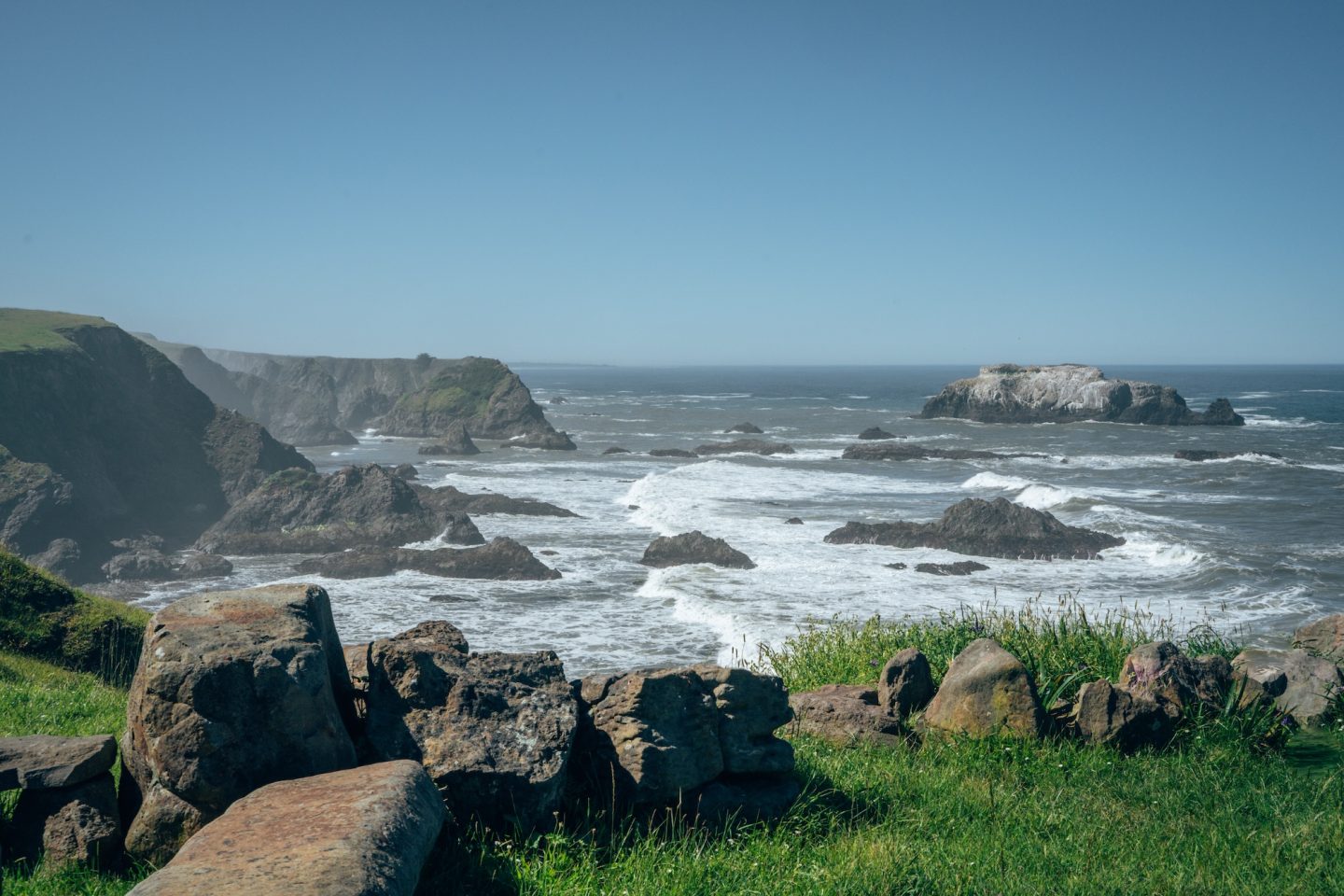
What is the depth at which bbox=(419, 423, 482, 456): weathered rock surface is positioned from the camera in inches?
2530

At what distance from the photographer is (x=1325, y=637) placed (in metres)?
10.6

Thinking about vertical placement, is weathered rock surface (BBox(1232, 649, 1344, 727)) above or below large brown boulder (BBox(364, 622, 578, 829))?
below

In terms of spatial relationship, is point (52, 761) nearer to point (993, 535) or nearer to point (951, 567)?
point (951, 567)

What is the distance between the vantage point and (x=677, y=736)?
582 cm

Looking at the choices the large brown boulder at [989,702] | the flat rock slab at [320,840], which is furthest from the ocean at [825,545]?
the flat rock slab at [320,840]

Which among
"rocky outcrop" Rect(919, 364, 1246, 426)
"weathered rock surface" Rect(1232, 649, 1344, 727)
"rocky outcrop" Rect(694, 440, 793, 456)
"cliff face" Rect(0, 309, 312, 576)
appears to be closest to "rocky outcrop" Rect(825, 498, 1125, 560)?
"weathered rock surface" Rect(1232, 649, 1344, 727)

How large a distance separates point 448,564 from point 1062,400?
69.9 m

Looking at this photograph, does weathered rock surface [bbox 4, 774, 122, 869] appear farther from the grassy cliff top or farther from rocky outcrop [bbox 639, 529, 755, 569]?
the grassy cliff top

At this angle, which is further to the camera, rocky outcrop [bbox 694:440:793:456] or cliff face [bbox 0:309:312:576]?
rocky outcrop [bbox 694:440:793:456]

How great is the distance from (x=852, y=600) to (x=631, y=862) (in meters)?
18.5

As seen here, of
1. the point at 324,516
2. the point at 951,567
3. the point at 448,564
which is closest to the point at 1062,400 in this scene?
the point at 951,567

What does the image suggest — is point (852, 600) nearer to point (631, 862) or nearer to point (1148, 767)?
point (1148, 767)

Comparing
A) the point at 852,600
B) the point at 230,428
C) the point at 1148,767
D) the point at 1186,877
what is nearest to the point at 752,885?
the point at 1186,877

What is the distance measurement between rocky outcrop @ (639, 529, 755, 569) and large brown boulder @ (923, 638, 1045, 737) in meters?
18.5
